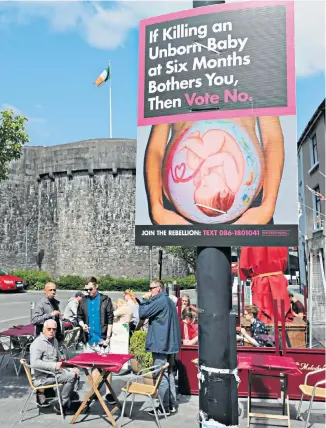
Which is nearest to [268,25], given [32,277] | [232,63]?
[232,63]

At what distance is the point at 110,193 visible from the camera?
32469 mm

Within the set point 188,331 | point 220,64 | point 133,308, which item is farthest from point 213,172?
point 133,308

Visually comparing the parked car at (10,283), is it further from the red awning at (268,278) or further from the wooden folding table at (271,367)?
the wooden folding table at (271,367)

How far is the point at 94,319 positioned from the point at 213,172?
355 centimetres

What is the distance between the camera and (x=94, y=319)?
252 inches

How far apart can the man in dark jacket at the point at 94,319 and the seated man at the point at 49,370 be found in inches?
28.2

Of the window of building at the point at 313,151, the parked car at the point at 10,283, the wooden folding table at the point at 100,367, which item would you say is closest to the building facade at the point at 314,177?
the window of building at the point at 313,151

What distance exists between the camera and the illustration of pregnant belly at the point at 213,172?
12.2ft

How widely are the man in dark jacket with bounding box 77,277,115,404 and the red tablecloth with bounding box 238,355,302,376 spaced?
6.79 feet

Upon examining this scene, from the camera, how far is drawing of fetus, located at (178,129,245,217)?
147 inches

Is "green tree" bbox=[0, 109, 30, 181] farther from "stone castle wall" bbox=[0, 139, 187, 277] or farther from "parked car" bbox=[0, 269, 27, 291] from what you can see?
"stone castle wall" bbox=[0, 139, 187, 277]

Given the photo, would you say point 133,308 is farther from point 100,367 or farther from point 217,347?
point 217,347

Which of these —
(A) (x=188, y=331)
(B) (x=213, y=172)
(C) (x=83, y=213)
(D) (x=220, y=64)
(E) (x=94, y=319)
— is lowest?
(A) (x=188, y=331)

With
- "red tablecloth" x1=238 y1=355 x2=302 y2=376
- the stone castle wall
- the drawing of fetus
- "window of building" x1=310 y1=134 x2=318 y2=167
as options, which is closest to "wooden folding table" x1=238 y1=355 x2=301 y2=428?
"red tablecloth" x1=238 y1=355 x2=302 y2=376
